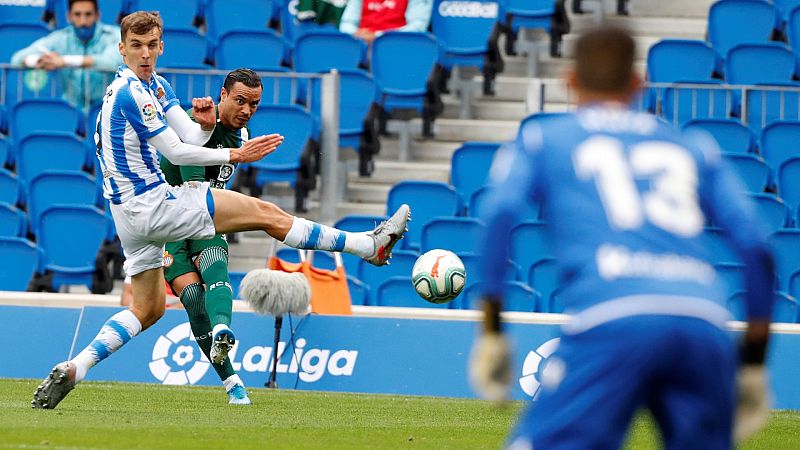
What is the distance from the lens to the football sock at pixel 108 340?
28.1 ft

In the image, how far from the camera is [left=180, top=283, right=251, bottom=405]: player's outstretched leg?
9.27 metres

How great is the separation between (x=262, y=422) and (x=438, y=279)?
188cm

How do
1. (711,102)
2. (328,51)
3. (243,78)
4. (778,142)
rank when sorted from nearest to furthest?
(243,78) → (778,142) → (711,102) → (328,51)

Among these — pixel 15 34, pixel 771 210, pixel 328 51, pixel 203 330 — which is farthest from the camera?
pixel 15 34

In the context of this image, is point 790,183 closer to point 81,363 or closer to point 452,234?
point 452,234

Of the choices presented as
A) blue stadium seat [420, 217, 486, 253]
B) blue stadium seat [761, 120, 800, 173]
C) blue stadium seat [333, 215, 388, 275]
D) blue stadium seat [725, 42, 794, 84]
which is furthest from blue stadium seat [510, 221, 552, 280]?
blue stadium seat [725, 42, 794, 84]

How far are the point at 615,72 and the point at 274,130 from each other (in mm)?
10244

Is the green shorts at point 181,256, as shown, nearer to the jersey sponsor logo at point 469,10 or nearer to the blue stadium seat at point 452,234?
the blue stadium seat at point 452,234

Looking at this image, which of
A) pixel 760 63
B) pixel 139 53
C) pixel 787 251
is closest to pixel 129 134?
pixel 139 53

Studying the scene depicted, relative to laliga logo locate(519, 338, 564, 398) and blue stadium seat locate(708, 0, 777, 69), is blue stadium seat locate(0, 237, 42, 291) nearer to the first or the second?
laliga logo locate(519, 338, 564, 398)

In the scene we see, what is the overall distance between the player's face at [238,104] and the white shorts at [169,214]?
893mm

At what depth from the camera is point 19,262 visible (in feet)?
44.6

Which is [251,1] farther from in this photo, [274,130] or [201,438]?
[201,438]

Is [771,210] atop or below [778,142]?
below
